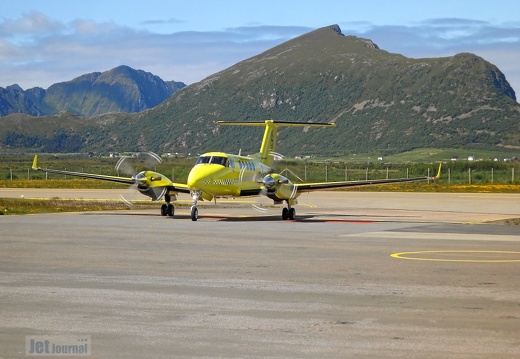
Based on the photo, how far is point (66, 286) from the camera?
16266mm

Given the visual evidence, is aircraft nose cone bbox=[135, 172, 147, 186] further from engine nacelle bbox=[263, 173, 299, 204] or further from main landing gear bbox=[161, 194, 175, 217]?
engine nacelle bbox=[263, 173, 299, 204]

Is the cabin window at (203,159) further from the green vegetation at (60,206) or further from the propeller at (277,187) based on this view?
the green vegetation at (60,206)

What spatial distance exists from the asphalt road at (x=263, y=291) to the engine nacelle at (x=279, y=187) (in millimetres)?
7362

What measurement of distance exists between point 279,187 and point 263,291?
22962 millimetres

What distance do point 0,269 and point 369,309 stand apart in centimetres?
861

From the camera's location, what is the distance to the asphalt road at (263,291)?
1145cm

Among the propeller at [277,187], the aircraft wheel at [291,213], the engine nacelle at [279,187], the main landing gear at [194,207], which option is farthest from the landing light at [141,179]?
the aircraft wheel at [291,213]

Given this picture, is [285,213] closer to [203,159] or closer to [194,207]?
[203,159]

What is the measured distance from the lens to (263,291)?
1592 centimetres

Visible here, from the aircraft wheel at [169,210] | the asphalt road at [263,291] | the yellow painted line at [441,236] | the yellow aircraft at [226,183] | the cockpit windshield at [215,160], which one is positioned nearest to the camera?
the asphalt road at [263,291]

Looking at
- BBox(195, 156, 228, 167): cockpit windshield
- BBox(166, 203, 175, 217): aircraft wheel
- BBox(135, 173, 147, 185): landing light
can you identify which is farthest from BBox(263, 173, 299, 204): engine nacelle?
BBox(135, 173, 147, 185): landing light

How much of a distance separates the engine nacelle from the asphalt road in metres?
7.36

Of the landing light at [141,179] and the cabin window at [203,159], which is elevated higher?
the cabin window at [203,159]

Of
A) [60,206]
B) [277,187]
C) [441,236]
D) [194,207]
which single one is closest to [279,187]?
[277,187]
